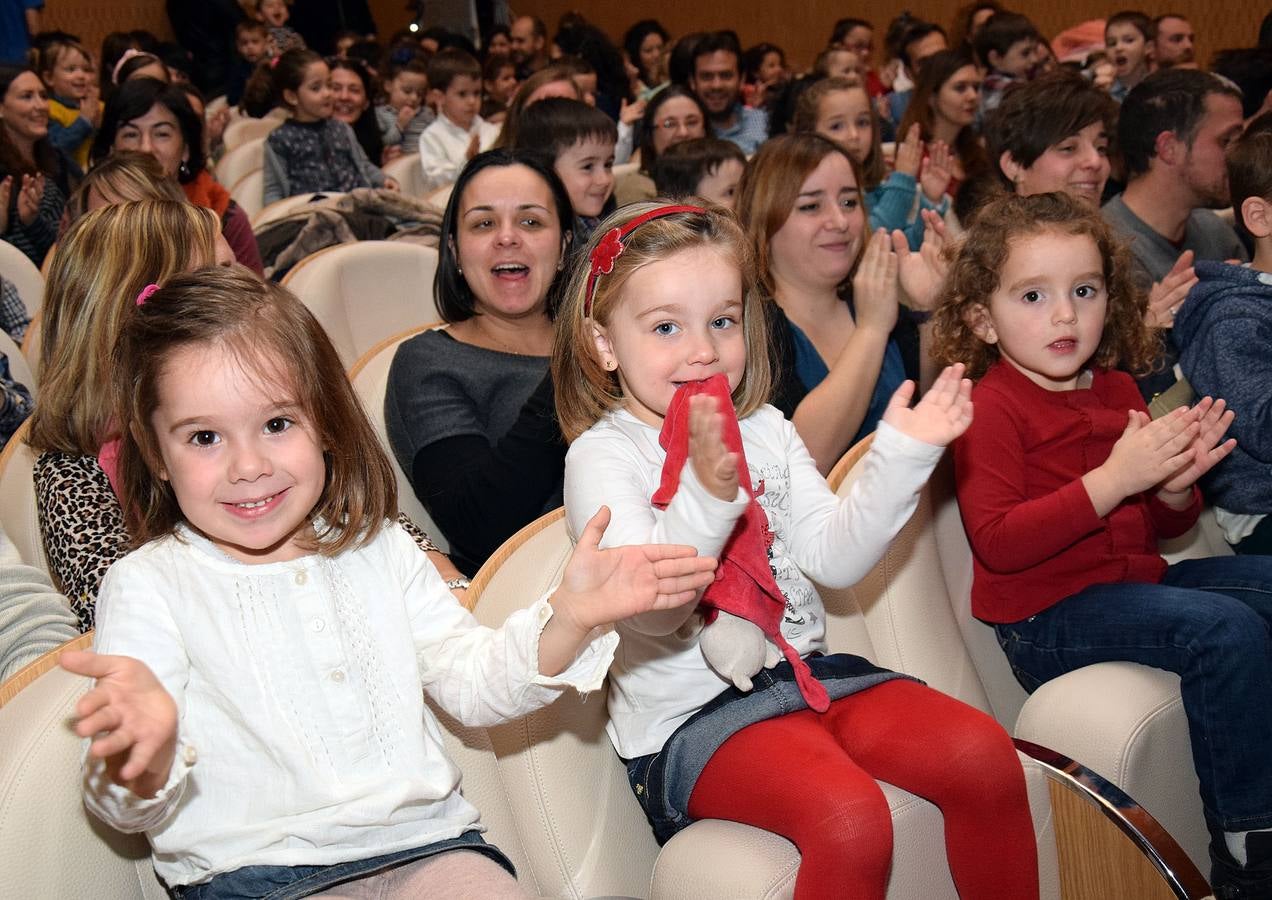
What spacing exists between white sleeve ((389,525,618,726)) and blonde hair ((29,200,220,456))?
23.9 inches

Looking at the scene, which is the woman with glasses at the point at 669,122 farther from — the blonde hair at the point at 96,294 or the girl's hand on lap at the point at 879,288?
the blonde hair at the point at 96,294

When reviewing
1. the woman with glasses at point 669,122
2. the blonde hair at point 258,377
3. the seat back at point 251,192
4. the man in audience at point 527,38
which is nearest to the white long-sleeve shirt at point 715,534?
the blonde hair at point 258,377

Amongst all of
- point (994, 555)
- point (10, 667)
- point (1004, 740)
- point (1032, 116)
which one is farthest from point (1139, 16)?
point (10, 667)

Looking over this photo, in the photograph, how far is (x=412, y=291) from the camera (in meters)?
2.88

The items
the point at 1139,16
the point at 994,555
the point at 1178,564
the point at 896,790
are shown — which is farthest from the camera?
the point at 1139,16

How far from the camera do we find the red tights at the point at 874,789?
128cm

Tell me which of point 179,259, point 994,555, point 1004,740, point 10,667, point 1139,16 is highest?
point 1139,16

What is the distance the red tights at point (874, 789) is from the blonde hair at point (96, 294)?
Answer: 3.21 ft

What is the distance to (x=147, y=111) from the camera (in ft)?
11.2

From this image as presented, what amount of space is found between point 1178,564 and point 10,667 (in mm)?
1712

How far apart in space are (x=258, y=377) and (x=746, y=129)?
469 centimetres

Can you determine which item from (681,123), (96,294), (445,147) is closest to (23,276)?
(96,294)

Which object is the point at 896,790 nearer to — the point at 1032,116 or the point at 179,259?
the point at 179,259

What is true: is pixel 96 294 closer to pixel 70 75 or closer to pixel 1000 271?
pixel 1000 271
